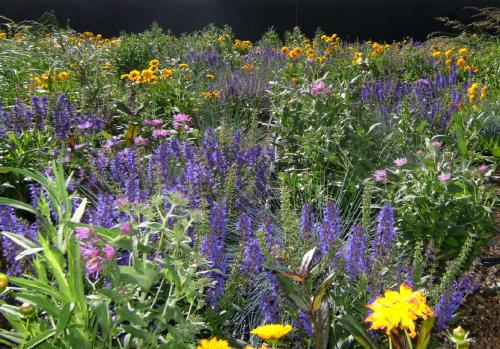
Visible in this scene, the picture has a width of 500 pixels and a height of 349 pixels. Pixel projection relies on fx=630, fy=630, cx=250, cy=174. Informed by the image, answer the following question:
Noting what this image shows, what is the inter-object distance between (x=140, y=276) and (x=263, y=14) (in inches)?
519

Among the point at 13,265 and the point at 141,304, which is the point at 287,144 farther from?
the point at 141,304

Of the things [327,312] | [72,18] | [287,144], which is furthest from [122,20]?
[327,312]

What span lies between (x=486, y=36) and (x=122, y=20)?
25.9 ft

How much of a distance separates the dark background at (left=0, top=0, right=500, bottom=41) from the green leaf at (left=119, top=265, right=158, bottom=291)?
41.4ft

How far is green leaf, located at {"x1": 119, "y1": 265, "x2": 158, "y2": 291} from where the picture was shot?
5.19 ft

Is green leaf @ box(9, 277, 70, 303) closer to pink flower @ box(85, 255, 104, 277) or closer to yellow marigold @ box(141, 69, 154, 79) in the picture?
pink flower @ box(85, 255, 104, 277)

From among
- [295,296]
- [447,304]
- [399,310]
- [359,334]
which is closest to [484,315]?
[447,304]

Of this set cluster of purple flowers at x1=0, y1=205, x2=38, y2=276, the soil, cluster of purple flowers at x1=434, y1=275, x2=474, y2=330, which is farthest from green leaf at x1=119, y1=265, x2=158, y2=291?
the soil

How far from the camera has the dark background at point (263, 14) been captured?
13.8 m

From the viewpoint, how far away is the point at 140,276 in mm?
1597

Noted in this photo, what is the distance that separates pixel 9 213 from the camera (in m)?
2.27

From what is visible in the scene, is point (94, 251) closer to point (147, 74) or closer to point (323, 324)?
point (323, 324)

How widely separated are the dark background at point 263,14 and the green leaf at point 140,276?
12.6 metres

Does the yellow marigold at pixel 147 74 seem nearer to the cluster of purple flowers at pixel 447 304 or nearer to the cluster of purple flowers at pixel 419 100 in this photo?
the cluster of purple flowers at pixel 419 100
